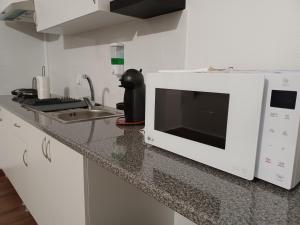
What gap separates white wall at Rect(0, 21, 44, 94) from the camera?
254 cm

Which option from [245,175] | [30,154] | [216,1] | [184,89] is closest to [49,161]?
[30,154]

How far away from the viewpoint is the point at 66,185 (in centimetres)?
103

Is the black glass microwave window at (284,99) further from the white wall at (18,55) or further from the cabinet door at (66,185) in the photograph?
the white wall at (18,55)

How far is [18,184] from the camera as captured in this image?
1.84 metres

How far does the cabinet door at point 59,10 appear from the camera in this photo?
1.24 m

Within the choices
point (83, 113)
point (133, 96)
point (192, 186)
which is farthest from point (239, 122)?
point (83, 113)

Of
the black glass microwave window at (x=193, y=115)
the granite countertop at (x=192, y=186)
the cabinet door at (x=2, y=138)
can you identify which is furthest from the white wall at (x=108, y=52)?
the cabinet door at (x=2, y=138)

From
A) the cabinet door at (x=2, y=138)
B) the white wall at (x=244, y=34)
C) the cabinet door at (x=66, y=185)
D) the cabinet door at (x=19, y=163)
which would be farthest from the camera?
the cabinet door at (x=2, y=138)

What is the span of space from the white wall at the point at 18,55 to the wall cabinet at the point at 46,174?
853 mm

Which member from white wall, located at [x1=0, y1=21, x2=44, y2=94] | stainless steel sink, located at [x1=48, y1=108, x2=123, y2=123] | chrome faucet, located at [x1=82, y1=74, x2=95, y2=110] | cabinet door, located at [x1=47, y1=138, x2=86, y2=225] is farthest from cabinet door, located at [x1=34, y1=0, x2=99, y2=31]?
white wall, located at [x1=0, y1=21, x2=44, y2=94]

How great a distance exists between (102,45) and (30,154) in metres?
0.98

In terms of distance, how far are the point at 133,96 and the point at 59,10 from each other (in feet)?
2.94

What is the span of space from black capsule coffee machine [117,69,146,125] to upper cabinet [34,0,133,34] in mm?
380

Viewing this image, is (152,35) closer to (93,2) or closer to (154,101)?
(93,2)
